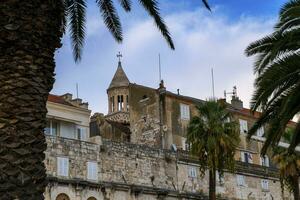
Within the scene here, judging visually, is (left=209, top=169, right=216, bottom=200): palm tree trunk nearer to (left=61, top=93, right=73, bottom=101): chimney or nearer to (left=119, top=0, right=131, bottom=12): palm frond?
(left=61, top=93, right=73, bottom=101): chimney

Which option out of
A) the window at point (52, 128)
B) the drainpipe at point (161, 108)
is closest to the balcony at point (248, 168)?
the drainpipe at point (161, 108)

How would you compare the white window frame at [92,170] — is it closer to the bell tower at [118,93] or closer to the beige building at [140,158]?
the beige building at [140,158]

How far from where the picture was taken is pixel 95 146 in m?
46.8

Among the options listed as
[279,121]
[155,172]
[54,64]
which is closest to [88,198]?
[155,172]

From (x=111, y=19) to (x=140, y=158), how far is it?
103 feet

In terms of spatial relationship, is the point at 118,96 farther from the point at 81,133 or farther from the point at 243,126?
the point at 81,133

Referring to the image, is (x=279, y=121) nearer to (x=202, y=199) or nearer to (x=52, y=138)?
(x=52, y=138)

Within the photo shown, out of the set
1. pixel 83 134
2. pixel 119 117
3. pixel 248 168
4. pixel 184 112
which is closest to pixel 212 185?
pixel 83 134

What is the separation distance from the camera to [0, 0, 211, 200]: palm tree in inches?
472

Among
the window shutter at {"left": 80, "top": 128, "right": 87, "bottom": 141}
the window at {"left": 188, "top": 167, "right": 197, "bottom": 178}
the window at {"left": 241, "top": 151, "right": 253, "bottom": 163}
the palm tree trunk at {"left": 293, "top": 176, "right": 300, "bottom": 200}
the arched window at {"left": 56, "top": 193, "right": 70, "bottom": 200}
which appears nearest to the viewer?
the arched window at {"left": 56, "top": 193, "right": 70, "bottom": 200}

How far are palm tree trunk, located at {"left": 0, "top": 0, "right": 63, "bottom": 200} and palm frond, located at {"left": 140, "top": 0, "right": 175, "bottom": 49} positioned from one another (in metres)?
4.77

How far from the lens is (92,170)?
46.1 m

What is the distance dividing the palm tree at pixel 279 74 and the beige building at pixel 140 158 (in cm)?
2303

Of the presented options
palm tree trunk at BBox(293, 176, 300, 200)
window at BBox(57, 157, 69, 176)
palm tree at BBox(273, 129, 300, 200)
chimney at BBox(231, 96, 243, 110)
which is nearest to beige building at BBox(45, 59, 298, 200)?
window at BBox(57, 157, 69, 176)
